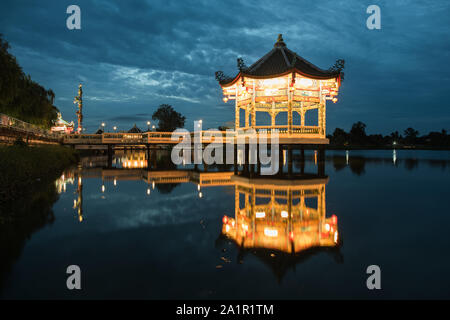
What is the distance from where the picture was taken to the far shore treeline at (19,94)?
52.0 feet

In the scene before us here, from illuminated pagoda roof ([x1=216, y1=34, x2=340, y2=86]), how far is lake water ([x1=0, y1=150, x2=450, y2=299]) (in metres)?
11.7

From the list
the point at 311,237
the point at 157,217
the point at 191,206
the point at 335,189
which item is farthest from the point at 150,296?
the point at 335,189

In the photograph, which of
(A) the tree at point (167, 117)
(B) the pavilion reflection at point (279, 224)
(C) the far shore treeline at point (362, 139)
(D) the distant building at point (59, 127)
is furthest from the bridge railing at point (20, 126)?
(C) the far shore treeline at point (362, 139)

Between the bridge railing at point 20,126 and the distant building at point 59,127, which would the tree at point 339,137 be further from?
the bridge railing at point 20,126

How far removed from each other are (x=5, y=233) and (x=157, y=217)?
3.40 meters

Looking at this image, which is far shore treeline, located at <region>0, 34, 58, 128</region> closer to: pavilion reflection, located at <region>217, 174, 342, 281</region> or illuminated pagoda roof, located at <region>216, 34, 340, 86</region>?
illuminated pagoda roof, located at <region>216, 34, 340, 86</region>

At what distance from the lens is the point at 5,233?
5801mm

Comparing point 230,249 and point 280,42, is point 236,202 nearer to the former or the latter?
point 230,249

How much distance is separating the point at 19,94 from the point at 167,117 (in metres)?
59.4

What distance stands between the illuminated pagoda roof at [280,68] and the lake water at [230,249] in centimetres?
1166

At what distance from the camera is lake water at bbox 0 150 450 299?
3684mm

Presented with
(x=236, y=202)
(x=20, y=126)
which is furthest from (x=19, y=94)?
(x=236, y=202)

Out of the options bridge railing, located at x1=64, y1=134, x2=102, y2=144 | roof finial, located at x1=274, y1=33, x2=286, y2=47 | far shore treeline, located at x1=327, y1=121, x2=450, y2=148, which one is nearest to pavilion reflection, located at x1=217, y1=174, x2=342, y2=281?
roof finial, located at x1=274, y1=33, x2=286, y2=47
